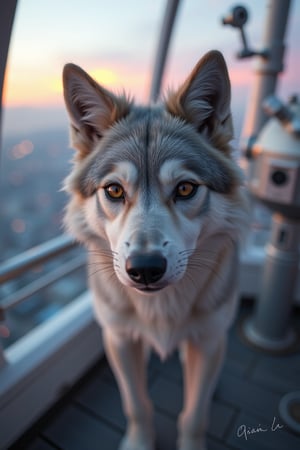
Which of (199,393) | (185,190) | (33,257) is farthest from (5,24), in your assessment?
(199,393)

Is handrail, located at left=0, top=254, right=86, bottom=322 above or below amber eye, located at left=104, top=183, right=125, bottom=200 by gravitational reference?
below

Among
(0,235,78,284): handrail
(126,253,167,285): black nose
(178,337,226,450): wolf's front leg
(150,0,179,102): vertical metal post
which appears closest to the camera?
(126,253,167,285): black nose

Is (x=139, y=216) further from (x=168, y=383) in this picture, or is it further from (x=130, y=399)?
(x=168, y=383)

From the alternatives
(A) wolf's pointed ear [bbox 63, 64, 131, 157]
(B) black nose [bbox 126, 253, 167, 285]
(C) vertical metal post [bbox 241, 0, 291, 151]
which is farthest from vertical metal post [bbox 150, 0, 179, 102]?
(B) black nose [bbox 126, 253, 167, 285]

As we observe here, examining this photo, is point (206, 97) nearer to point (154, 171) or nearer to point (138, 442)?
point (154, 171)
